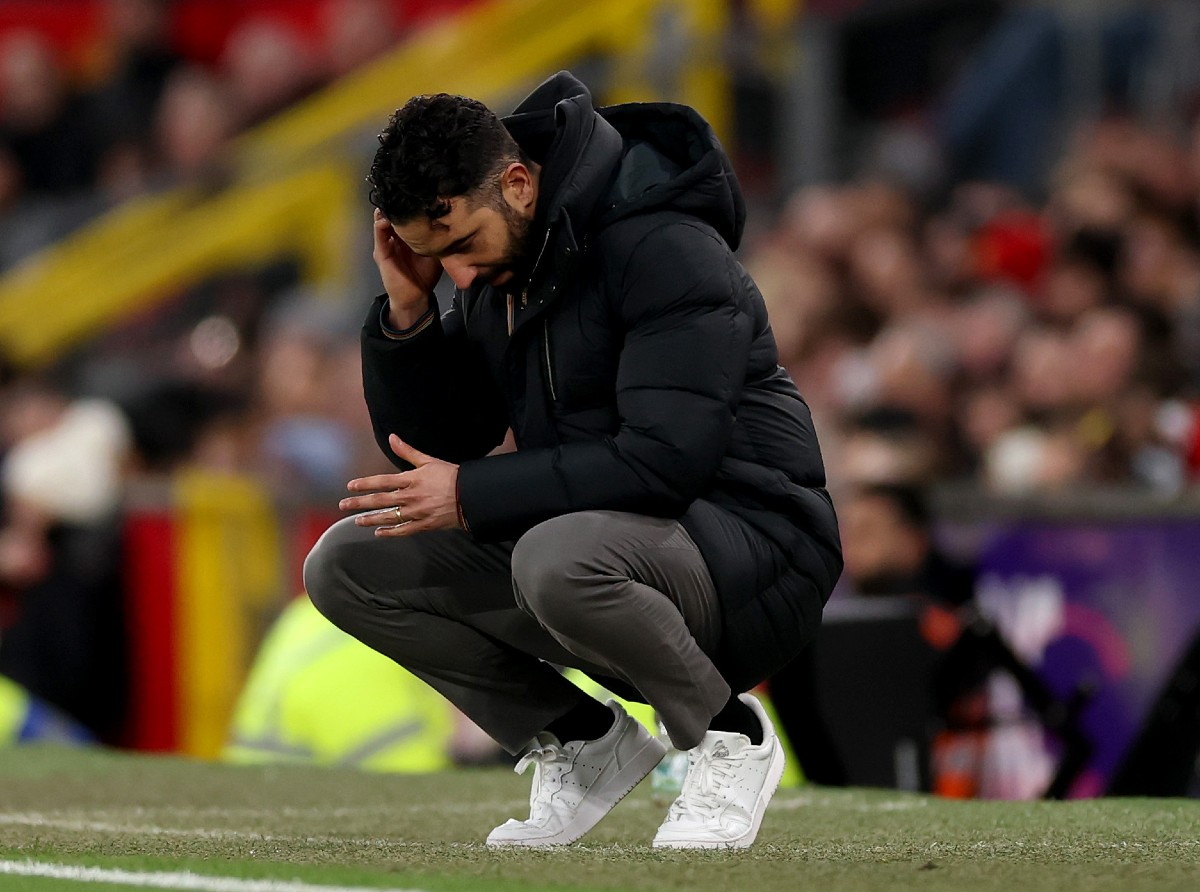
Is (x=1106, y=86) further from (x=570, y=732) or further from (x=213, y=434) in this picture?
(x=570, y=732)

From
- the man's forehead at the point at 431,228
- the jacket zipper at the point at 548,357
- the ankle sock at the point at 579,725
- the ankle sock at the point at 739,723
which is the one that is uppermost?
the man's forehead at the point at 431,228

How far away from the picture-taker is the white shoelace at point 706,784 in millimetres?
4047

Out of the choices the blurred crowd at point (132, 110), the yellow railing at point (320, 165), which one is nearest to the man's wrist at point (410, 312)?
the yellow railing at point (320, 165)

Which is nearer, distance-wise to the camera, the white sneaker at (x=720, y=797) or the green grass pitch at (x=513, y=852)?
the green grass pitch at (x=513, y=852)

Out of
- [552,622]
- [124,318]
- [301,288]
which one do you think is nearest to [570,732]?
[552,622]

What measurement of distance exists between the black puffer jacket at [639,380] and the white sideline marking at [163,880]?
0.79 metres

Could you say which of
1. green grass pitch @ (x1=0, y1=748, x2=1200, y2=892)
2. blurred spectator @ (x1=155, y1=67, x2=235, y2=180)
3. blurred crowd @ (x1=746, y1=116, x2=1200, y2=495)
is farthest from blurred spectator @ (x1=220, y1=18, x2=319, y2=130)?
green grass pitch @ (x1=0, y1=748, x2=1200, y2=892)

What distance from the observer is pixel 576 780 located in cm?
430

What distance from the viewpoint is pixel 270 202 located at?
12.7 meters

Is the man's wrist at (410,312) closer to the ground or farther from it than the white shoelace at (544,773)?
farther from it

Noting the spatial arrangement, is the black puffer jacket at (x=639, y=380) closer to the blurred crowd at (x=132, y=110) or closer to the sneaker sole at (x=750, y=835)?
the sneaker sole at (x=750, y=835)

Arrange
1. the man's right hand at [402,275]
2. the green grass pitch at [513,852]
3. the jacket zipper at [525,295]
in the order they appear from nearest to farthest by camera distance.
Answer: the green grass pitch at [513,852]
the jacket zipper at [525,295]
the man's right hand at [402,275]

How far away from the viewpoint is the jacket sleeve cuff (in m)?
4.20

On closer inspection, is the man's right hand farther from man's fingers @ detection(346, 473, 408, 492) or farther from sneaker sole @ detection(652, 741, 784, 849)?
sneaker sole @ detection(652, 741, 784, 849)
